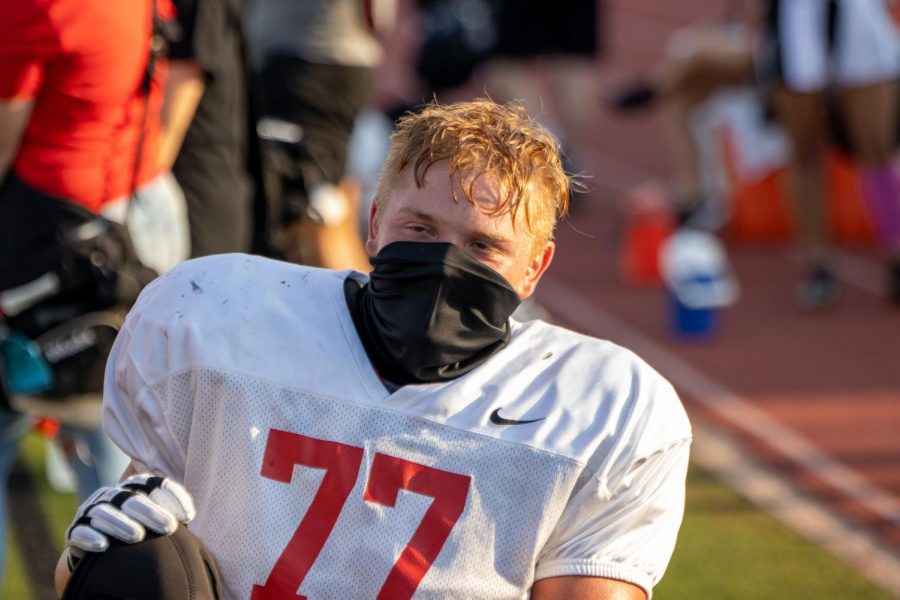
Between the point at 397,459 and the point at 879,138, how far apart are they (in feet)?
18.5

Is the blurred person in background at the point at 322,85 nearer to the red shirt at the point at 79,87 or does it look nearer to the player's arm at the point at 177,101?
the player's arm at the point at 177,101

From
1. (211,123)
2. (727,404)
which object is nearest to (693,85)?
(727,404)

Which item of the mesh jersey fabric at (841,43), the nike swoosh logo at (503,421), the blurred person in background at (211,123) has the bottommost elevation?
the mesh jersey fabric at (841,43)

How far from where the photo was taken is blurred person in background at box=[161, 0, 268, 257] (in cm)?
331

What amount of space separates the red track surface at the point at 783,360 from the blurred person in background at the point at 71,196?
2779 millimetres

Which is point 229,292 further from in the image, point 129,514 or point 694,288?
point 694,288

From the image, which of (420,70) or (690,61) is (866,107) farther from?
(420,70)

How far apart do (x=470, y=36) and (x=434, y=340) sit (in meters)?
7.78

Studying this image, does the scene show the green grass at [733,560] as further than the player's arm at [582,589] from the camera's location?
Yes

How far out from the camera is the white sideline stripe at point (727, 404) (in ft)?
16.7

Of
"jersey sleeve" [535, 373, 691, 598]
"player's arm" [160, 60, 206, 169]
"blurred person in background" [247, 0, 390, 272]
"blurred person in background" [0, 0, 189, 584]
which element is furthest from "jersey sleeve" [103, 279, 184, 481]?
"blurred person in background" [247, 0, 390, 272]

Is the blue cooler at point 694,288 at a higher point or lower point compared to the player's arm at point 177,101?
lower

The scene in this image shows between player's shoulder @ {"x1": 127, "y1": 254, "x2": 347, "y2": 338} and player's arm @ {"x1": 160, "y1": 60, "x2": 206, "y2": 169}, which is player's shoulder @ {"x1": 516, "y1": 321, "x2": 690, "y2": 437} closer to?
player's shoulder @ {"x1": 127, "y1": 254, "x2": 347, "y2": 338}

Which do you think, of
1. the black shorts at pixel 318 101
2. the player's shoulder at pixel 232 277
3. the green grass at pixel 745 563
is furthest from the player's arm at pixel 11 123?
the green grass at pixel 745 563
